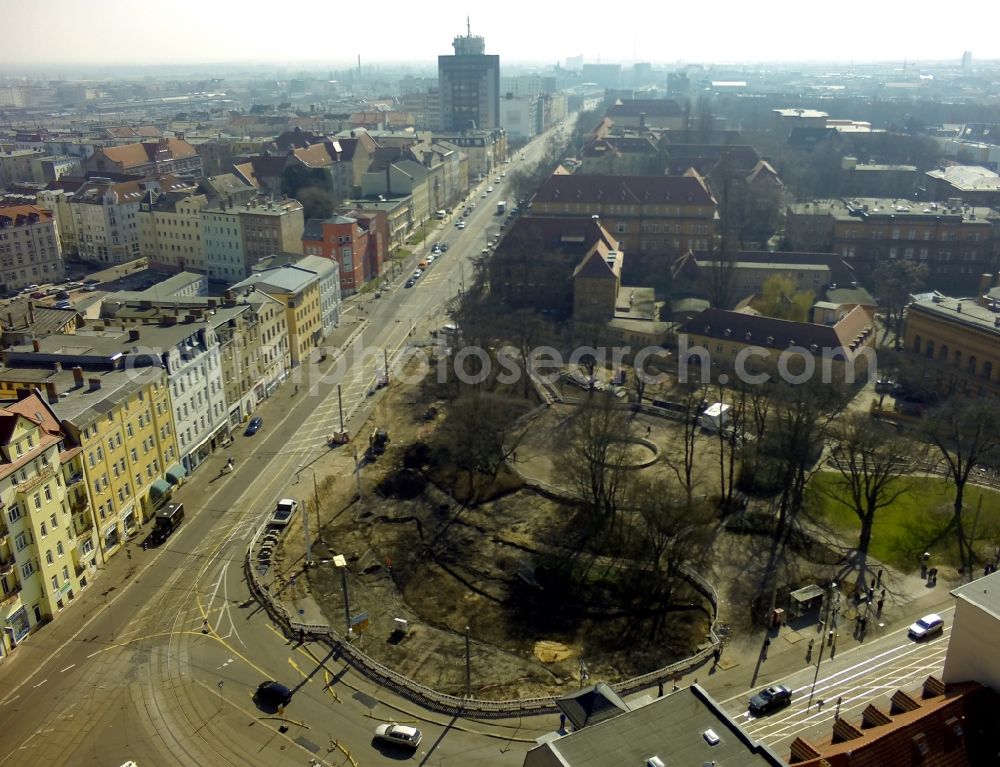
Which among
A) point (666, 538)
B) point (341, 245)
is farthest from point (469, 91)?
point (666, 538)

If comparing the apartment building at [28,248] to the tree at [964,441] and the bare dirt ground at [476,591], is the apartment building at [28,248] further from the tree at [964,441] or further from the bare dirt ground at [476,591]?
the tree at [964,441]

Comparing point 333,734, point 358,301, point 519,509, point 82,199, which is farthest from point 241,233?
point 333,734

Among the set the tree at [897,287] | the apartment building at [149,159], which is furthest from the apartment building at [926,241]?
the apartment building at [149,159]

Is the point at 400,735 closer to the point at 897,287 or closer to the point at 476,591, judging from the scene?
the point at 476,591

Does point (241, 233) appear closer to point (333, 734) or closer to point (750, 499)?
point (750, 499)

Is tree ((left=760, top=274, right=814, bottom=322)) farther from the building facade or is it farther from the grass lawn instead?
the building facade

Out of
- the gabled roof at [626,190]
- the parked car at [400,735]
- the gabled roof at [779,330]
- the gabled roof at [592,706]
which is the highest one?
the gabled roof at [626,190]

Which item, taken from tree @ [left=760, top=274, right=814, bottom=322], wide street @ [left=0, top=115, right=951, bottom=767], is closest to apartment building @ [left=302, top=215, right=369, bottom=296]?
tree @ [left=760, top=274, right=814, bottom=322]
